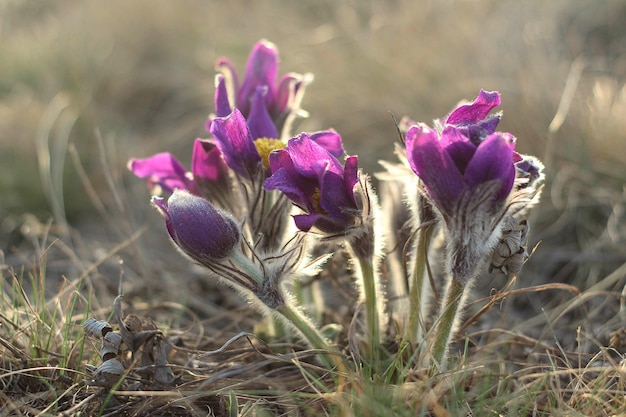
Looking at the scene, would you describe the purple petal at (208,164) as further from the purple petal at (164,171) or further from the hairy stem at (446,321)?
the hairy stem at (446,321)

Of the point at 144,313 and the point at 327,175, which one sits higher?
the point at 327,175

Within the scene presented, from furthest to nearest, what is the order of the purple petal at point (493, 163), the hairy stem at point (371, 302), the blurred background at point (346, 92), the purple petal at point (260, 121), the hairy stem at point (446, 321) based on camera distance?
the blurred background at point (346, 92) < the purple petal at point (260, 121) < the hairy stem at point (371, 302) < the hairy stem at point (446, 321) < the purple petal at point (493, 163)

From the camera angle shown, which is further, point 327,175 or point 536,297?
point 536,297

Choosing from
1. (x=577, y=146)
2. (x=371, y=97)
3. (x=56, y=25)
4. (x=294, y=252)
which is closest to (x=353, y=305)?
→ (x=294, y=252)

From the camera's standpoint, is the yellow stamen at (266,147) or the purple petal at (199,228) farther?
the yellow stamen at (266,147)

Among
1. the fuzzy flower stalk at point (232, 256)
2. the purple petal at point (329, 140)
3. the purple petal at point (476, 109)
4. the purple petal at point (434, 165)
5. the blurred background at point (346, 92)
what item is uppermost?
the purple petal at point (476, 109)

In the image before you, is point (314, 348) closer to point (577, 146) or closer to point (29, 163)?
point (577, 146)

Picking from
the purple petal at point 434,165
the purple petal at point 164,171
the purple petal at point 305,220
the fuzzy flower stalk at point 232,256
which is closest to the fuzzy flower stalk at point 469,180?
the purple petal at point 434,165

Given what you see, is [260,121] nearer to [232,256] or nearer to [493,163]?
[232,256]
